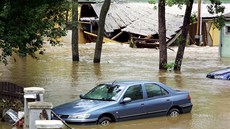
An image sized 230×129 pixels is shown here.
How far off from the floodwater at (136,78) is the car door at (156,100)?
273 mm

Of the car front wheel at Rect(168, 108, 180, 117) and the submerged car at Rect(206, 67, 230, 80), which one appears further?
the submerged car at Rect(206, 67, 230, 80)

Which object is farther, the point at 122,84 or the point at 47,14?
the point at 47,14

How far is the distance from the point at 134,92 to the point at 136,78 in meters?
12.4

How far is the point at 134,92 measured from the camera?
48.7 feet

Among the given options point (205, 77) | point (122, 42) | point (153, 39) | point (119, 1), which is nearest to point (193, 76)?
point (205, 77)

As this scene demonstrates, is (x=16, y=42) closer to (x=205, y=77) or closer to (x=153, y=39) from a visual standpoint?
(x=205, y=77)

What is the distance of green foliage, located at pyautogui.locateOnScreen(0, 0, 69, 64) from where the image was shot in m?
16.1

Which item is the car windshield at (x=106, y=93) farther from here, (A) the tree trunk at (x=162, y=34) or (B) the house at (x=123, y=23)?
(B) the house at (x=123, y=23)

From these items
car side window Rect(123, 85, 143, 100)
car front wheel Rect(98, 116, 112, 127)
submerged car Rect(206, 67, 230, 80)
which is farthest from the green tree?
car front wheel Rect(98, 116, 112, 127)

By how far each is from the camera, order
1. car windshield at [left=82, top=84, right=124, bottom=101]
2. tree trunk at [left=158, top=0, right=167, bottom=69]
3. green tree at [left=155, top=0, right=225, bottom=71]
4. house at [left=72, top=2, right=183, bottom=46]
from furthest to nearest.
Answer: house at [left=72, top=2, right=183, bottom=46], tree trunk at [left=158, top=0, right=167, bottom=69], green tree at [left=155, top=0, right=225, bottom=71], car windshield at [left=82, top=84, right=124, bottom=101]

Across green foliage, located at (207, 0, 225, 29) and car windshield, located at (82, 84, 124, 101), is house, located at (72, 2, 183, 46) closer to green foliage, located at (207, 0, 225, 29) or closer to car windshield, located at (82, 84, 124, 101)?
green foliage, located at (207, 0, 225, 29)

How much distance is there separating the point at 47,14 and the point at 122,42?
1722 inches

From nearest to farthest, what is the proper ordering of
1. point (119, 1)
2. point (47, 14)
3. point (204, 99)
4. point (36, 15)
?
point (36, 15) < point (47, 14) < point (204, 99) < point (119, 1)

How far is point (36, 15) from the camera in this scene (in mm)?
16266
